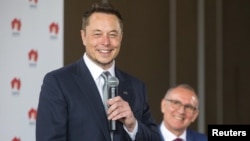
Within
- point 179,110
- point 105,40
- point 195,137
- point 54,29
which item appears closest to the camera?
point 105,40

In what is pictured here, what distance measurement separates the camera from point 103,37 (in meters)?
2.04

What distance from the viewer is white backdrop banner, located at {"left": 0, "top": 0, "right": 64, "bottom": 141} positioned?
374 cm

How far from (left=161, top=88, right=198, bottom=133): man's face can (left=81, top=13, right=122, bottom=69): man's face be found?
5.52ft

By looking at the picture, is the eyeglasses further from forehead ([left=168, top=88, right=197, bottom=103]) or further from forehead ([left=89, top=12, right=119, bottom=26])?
forehead ([left=89, top=12, right=119, bottom=26])

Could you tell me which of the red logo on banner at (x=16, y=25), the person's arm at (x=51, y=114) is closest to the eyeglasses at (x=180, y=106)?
the red logo on banner at (x=16, y=25)

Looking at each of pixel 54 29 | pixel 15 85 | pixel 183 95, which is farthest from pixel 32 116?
pixel 183 95

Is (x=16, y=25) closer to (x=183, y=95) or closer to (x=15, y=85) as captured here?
(x=15, y=85)

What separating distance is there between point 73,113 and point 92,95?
3.9 inches
